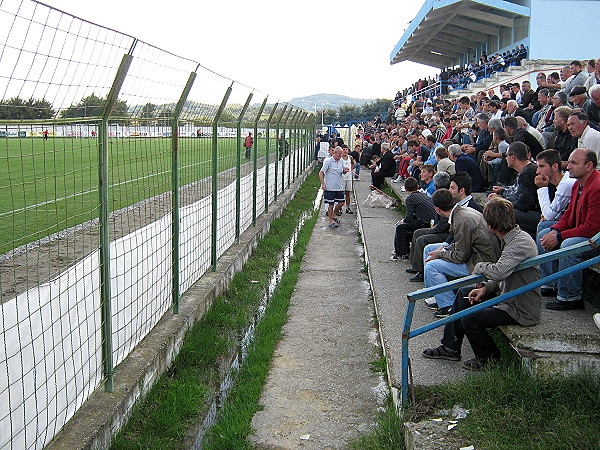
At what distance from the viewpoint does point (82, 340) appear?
4.18 metres

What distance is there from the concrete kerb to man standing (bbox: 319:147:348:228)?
5.81 meters

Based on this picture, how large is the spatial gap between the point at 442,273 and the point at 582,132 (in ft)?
9.03

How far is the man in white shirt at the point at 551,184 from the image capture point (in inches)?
246

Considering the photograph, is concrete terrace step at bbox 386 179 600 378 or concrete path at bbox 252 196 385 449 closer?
concrete terrace step at bbox 386 179 600 378

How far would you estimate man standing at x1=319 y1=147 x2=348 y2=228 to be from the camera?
45.2 feet

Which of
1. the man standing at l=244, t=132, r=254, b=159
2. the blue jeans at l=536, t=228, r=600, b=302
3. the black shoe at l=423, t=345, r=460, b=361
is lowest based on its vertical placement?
the black shoe at l=423, t=345, r=460, b=361

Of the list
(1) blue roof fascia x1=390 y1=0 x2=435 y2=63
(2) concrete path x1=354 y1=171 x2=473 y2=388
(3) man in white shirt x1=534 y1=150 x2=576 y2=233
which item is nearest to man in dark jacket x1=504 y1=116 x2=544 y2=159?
(2) concrete path x1=354 y1=171 x2=473 y2=388

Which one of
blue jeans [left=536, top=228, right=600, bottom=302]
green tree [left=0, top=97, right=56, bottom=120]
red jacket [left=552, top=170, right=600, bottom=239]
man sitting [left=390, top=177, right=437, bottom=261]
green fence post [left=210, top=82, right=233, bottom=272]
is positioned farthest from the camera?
man sitting [left=390, top=177, right=437, bottom=261]

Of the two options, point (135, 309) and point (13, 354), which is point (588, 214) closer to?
point (135, 309)

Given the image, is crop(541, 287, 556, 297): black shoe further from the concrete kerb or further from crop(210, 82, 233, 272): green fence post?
crop(210, 82, 233, 272): green fence post

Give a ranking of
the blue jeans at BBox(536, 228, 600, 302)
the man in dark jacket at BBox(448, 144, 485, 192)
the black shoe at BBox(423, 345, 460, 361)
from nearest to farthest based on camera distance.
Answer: the black shoe at BBox(423, 345, 460, 361)
the blue jeans at BBox(536, 228, 600, 302)
the man in dark jacket at BBox(448, 144, 485, 192)

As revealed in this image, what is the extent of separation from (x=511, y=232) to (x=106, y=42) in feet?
10.4

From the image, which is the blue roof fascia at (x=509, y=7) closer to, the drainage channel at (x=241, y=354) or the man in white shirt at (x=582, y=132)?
the drainage channel at (x=241, y=354)

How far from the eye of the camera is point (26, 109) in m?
3.34
